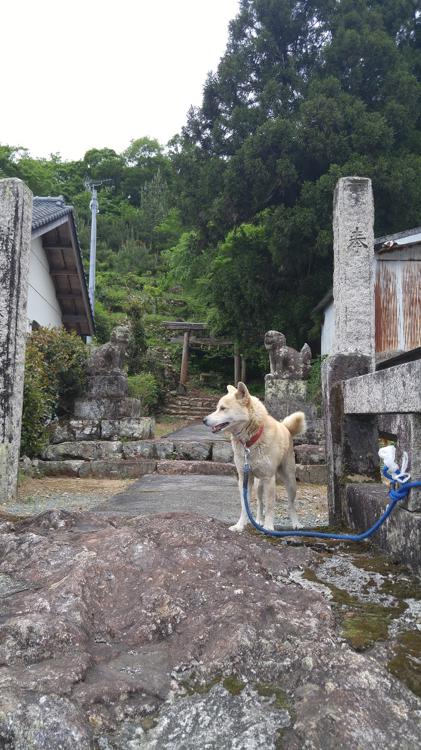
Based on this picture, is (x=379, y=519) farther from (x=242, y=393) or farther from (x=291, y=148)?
(x=291, y=148)

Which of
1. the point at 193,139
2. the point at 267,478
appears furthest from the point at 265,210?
the point at 267,478

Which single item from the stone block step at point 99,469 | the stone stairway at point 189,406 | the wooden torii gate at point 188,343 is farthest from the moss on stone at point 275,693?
the wooden torii gate at point 188,343

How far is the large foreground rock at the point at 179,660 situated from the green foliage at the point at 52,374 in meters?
6.14

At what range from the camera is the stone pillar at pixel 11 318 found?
6.40 metres

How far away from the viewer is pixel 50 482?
328 inches

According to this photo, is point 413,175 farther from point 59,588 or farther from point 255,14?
point 59,588

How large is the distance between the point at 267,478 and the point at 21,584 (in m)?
2.18

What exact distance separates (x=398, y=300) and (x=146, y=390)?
7.20 m

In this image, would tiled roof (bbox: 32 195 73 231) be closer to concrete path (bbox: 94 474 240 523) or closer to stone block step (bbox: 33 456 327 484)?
stone block step (bbox: 33 456 327 484)

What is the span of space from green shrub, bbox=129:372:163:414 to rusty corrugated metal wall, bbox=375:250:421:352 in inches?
250

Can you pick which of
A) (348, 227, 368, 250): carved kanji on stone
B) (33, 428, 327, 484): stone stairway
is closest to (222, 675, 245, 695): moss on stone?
(348, 227, 368, 250): carved kanji on stone

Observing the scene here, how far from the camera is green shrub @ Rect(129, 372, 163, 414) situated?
49.5 ft

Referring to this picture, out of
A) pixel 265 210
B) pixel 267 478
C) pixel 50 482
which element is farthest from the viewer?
pixel 265 210

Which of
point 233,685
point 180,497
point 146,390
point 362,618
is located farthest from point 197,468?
point 146,390
